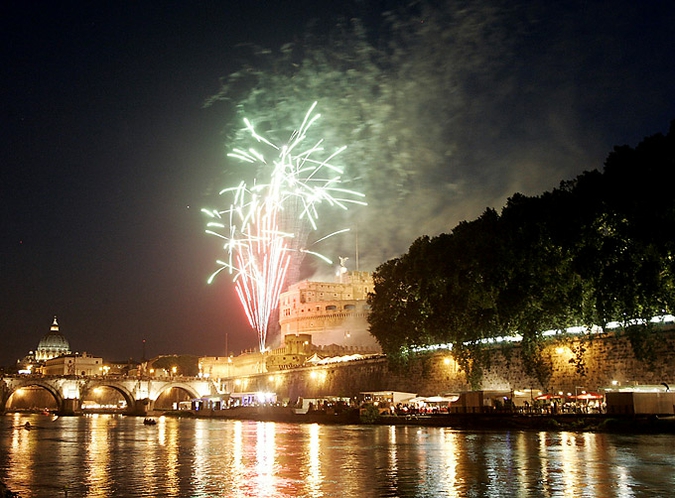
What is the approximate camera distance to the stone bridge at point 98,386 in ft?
340

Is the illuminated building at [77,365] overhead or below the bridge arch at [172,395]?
overhead

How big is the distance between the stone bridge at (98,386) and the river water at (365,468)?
78106 mm

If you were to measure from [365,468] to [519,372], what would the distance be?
30161 mm

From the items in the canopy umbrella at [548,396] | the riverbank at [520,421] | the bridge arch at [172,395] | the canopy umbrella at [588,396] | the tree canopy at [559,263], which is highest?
the tree canopy at [559,263]

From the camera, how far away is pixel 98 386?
111938 millimetres

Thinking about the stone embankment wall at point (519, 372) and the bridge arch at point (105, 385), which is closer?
the stone embankment wall at point (519, 372)

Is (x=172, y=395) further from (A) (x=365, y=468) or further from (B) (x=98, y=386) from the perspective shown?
(A) (x=365, y=468)

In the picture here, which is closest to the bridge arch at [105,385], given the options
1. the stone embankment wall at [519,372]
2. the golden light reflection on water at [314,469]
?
the stone embankment wall at [519,372]

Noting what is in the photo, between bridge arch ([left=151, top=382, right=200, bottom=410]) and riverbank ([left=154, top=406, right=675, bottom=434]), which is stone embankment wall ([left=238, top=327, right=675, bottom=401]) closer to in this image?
riverbank ([left=154, top=406, right=675, bottom=434])

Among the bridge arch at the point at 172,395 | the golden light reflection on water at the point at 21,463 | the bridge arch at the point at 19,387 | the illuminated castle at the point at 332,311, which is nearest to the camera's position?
the golden light reflection on water at the point at 21,463

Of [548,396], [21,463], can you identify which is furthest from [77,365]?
[21,463]

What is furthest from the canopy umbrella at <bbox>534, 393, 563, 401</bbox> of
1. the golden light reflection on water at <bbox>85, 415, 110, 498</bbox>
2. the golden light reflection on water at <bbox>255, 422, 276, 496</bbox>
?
the golden light reflection on water at <bbox>85, 415, 110, 498</bbox>

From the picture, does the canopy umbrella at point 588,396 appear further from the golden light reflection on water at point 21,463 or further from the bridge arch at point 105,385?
the bridge arch at point 105,385

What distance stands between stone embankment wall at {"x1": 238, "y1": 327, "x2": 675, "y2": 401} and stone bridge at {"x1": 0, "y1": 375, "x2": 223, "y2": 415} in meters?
43.9
